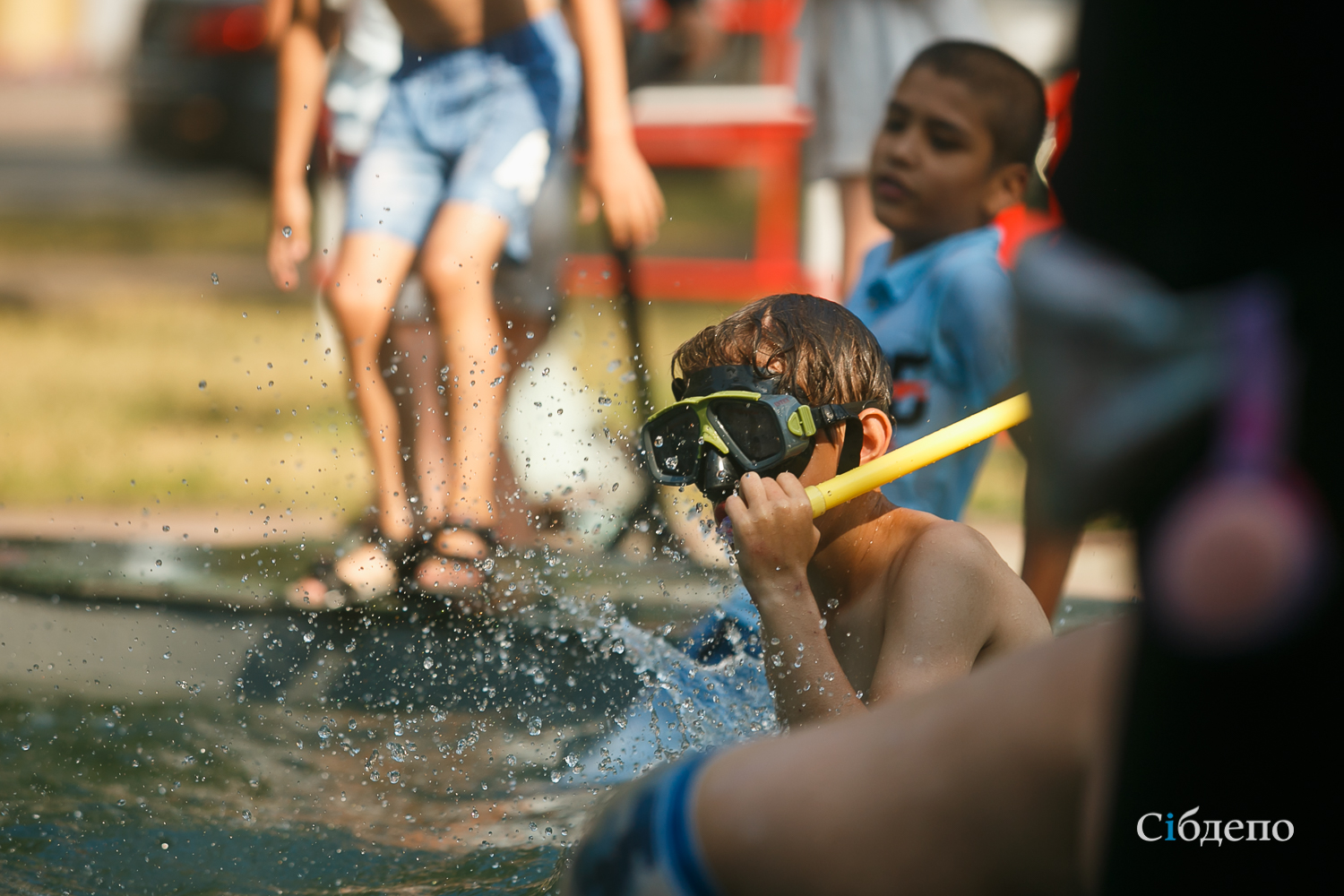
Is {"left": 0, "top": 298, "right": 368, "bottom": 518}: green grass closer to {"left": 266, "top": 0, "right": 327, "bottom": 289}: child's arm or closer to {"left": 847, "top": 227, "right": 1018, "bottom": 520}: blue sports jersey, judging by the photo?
{"left": 266, "top": 0, "right": 327, "bottom": 289}: child's arm

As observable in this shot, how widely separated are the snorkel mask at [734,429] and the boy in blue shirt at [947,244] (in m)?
0.69

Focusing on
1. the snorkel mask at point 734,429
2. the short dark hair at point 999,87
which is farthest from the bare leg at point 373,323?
the snorkel mask at point 734,429

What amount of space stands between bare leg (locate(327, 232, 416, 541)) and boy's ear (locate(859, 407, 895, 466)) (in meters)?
1.38

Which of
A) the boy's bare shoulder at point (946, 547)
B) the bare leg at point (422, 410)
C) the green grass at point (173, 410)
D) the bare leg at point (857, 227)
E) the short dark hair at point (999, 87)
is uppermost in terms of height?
the short dark hair at point (999, 87)

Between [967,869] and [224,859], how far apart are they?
1.20 m

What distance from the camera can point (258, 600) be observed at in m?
2.87

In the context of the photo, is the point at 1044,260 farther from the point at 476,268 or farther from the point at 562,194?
the point at 562,194

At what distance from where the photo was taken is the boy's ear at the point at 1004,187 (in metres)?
2.71

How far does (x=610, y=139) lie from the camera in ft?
10.3

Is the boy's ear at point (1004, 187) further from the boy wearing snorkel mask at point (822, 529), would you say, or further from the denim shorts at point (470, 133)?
the denim shorts at point (470, 133)

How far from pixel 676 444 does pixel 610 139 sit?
1.48 m

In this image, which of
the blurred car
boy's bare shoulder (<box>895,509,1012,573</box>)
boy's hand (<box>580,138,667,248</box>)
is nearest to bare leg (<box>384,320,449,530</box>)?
boy's hand (<box>580,138,667,248</box>)

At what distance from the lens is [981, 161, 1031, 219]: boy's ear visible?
2.71 metres

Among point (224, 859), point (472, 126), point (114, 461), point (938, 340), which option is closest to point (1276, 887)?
point (224, 859)
